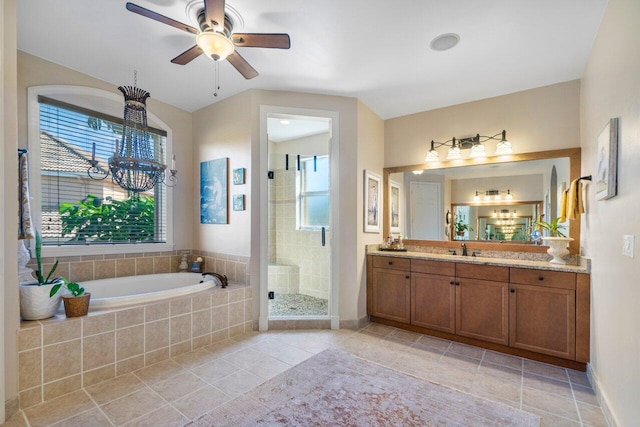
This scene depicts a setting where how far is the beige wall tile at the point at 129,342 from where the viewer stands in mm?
2254

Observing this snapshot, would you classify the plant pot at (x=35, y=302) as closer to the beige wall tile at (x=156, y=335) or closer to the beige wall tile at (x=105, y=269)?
the beige wall tile at (x=156, y=335)

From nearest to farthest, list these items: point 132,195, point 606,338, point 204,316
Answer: point 606,338, point 204,316, point 132,195

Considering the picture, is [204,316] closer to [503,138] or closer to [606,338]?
[606,338]

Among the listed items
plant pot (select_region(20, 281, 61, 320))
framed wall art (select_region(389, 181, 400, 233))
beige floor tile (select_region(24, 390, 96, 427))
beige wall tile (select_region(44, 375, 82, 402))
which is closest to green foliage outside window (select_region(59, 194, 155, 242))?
plant pot (select_region(20, 281, 61, 320))

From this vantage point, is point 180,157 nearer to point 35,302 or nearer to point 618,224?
point 35,302

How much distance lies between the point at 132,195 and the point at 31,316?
63.4 inches

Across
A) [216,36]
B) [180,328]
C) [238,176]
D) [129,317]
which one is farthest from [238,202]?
[216,36]

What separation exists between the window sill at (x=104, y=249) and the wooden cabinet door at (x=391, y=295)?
2.54 meters

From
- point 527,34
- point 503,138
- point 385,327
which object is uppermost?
point 527,34

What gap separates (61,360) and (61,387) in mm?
182

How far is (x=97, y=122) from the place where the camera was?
3039mm

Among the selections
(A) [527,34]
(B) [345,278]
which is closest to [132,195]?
(B) [345,278]

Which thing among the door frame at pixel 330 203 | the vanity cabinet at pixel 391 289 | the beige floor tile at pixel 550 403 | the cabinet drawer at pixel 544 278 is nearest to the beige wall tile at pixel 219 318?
the door frame at pixel 330 203

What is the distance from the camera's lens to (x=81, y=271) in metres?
2.88
